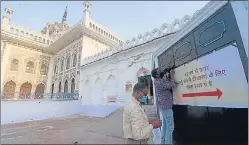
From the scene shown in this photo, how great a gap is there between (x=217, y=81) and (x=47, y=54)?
84.9ft

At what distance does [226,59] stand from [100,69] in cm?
1423

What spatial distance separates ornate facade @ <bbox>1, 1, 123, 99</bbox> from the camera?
18.5 meters

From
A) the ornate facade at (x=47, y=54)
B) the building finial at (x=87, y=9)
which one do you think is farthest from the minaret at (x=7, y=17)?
the building finial at (x=87, y=9)

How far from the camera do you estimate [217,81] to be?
1.83 metres

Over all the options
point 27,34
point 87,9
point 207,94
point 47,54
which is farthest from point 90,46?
point 207,94

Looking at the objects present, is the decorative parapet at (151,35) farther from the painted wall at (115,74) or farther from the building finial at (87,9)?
the building finial at (87,9)

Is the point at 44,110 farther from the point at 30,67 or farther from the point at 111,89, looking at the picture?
the point at 30,67

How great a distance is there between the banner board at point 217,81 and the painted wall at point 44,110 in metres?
10.6

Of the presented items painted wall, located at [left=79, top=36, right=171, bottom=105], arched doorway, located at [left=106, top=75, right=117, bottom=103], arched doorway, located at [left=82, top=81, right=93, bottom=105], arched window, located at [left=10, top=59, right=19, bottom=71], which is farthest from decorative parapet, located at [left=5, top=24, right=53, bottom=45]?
arched doorway, located at [left=106, top=75, right=117, bottom=103]

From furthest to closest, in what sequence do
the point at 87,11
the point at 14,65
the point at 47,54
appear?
the point at 47,54
the point at 14,65
the point at 87,11

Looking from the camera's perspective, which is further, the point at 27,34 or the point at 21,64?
the point at 27,34

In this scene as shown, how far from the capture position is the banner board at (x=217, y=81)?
1556 mm

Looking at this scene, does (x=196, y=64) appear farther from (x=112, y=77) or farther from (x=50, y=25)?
(x=50, y=25)

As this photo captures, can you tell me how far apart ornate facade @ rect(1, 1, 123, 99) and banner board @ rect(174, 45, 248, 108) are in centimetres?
1654
